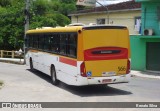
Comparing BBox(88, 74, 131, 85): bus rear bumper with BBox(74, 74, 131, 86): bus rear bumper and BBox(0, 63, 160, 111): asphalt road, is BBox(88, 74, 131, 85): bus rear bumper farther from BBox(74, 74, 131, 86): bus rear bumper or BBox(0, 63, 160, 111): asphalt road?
BBox(0, 63, 160, 111): asphalt road

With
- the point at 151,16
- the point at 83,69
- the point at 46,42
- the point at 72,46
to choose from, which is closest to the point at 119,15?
the point at 151,16

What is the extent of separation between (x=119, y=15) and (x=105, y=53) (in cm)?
2222

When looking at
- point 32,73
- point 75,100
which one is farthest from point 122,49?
point 32,73

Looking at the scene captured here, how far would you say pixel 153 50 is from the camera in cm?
2705

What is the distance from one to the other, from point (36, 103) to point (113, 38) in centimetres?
442

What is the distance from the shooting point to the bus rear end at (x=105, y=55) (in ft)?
48.7

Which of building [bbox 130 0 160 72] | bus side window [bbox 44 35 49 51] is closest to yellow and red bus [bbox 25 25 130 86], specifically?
bus side window [bbox 44 35 49 51]

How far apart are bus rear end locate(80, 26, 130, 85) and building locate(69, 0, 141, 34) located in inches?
713

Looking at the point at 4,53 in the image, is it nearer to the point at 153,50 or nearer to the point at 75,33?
the point at 153,50

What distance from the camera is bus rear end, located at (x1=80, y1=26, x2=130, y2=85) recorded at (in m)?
14.9

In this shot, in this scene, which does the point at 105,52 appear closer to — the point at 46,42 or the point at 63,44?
the point at 63,44

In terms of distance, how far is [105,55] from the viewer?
1512 cm

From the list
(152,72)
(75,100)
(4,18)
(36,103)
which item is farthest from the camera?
(4,18)

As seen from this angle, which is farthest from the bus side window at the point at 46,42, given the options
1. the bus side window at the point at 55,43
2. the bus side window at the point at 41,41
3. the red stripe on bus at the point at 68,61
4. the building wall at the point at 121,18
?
the building wall at the point at 121,18
